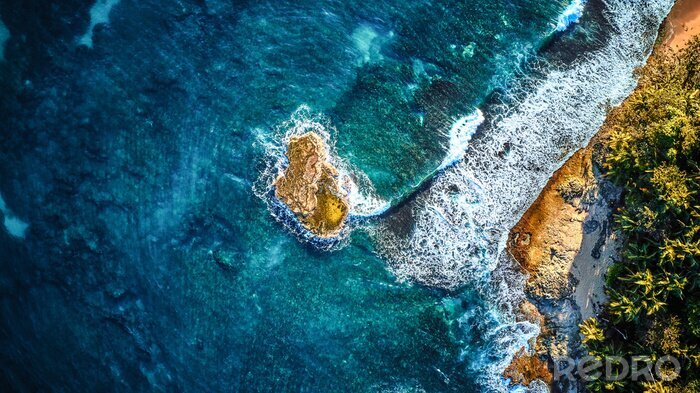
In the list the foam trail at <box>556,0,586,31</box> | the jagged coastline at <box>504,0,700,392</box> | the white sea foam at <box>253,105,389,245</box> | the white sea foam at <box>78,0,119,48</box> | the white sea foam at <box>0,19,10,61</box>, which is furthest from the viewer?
the white sea foam at <box>0,19,10,61</box>

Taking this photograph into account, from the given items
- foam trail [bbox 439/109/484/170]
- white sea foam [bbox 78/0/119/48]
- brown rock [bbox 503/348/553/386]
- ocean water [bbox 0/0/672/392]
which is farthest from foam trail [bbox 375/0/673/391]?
white sea foam [bbox 78/0/119/48]

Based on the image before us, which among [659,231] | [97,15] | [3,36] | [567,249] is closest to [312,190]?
[567,249]

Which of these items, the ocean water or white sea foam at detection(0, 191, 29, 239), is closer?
the ocean water

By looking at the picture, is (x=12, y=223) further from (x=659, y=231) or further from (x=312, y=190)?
(x=659, y=231)

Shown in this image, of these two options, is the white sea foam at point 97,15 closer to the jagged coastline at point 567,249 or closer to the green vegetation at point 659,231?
the jagged coastline at point 567,249

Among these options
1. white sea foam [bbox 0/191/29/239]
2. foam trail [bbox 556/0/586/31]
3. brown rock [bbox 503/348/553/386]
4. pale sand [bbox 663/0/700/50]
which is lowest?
white sea foam [bbox 0/191/29/239]

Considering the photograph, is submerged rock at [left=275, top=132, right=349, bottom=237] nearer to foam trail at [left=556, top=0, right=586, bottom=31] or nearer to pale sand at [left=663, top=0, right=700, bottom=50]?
foam trail at [left=556, top=0, right=586, bottom=31]

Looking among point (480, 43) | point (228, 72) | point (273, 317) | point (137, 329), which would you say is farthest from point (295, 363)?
point (480, 43)

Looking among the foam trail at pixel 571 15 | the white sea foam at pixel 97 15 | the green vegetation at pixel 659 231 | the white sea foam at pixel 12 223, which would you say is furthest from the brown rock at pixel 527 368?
the white sea foam at pixel 97 15
